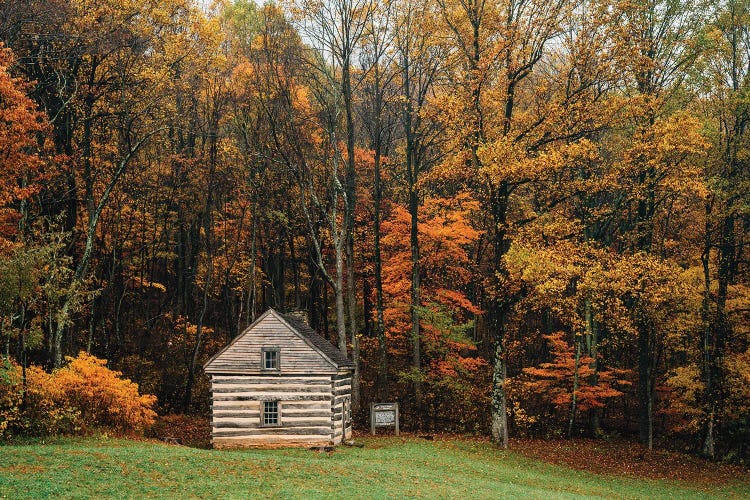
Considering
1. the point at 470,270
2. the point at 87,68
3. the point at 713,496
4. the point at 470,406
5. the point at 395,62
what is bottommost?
the point at 713,496

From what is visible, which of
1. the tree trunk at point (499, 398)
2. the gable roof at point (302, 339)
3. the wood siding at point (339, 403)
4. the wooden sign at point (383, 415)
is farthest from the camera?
the wooden sign at point (383, 415)

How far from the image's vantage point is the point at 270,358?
2697 cm

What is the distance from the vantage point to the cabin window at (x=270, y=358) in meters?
26.8

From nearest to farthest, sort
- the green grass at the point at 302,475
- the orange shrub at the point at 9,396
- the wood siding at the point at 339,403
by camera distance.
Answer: the green grass at the point at 302,475
the orange shrub at the point at 9,396
the wood siding at the point at 339,403

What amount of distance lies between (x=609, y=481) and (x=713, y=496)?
11.5 feet

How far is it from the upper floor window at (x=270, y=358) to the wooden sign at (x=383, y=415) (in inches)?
212

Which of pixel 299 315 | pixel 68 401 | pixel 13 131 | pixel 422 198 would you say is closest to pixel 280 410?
pixel 299 315

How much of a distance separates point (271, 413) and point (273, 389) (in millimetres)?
943

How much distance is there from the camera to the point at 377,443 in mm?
27953

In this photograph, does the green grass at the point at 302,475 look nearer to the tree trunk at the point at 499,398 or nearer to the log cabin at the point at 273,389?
the tree trunk at the point at 499,398

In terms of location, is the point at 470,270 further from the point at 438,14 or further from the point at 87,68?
the point at 87,68

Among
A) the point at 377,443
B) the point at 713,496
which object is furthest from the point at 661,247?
the point at 377,443

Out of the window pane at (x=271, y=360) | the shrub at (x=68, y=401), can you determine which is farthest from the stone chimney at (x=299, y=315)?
the shrub at (x=68, y=401)

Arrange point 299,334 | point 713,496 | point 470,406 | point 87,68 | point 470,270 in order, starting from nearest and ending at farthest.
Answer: point 713,496 < point 299,334 < point 87,68 < point 470,406 < point 470,270
